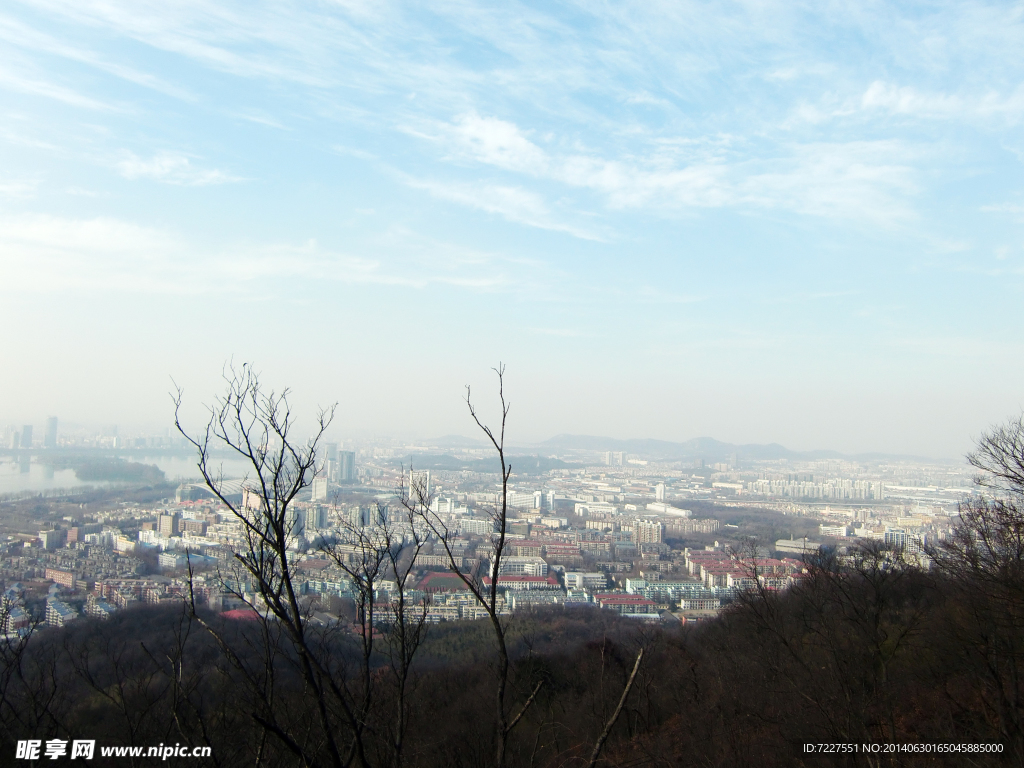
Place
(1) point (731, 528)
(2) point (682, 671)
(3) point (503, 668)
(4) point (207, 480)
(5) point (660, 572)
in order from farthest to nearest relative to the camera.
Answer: (1) point (731, 528), (5) point (660, 572), (2) point (682, 671), (4) point (207, 480), (3) point (503, 668)

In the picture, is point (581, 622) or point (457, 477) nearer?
point (581, 622)

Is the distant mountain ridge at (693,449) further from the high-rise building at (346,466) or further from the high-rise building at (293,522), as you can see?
the high-rise building at (293,522)

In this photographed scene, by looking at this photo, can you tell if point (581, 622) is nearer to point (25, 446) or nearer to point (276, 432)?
point (276, 432)

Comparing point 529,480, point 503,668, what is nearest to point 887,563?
point 503,668

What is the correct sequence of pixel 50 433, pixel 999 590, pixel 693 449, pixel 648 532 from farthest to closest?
pixel 693 449 → pixel 50 433 → pixel 648 532 → pixel 999 590

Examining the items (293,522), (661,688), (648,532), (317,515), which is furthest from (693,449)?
(293,522)

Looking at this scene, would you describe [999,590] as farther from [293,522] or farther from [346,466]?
[346,466]

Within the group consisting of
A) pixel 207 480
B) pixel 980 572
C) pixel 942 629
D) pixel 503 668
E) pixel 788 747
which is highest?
pixel 207 480
